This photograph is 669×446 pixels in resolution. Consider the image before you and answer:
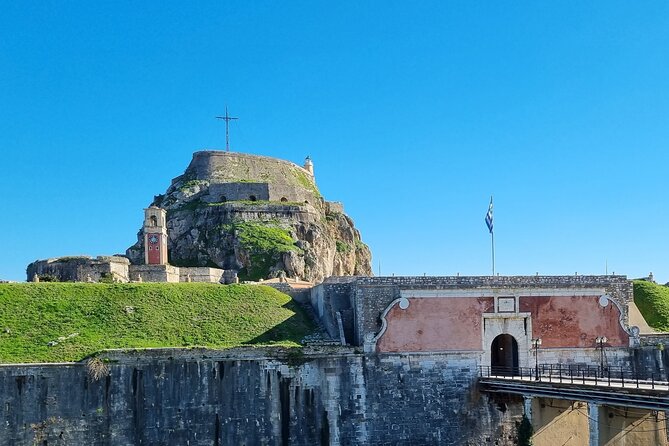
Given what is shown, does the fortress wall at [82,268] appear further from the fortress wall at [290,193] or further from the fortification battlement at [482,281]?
the fortification battlement at [482,281]

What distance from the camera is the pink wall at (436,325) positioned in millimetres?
28031

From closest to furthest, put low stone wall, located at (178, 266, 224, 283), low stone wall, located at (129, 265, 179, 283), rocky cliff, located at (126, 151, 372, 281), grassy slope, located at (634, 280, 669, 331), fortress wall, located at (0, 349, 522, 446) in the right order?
fortress wall, located at (0, 349, 522, 446) < grassy slope, located at (634, 280, 669, 331) < low stone wall, located at (129, 265, 179, 283) < low stone wall, located at (178, 266, 224, 283) < rocky cliff, located at (126, 151, 372, 281)

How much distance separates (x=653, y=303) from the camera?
35250 mm

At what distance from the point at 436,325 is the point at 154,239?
70.5 feet

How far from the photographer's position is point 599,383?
22375 millimetres

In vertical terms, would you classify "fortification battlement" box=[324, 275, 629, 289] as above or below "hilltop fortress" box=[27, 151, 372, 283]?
below

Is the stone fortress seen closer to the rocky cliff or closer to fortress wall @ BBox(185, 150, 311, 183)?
the rocky cliff

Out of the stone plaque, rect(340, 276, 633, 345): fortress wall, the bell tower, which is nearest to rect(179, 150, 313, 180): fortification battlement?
the bell tower

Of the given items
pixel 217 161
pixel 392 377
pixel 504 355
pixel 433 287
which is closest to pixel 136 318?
pixel 392 377

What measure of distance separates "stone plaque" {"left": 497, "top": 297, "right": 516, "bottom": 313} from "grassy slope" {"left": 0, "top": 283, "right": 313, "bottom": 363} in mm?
9103


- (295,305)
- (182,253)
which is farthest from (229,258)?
(295,305)

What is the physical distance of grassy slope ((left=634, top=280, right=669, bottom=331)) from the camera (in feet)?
111

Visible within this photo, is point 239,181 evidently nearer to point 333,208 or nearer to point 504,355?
point 333,208

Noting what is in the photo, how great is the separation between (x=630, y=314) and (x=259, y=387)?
20037mm
